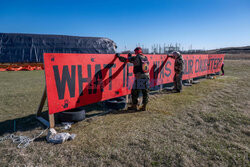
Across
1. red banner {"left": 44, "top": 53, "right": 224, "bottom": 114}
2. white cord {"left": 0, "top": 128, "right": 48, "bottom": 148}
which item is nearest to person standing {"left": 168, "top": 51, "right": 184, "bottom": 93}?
red banner {"left": 44, "top": 53, "right": 224, "bottom": 114}

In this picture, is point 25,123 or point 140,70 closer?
point 25,123

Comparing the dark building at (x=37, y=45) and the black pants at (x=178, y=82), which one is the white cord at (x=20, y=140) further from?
the dark building at (x=37, y=45)

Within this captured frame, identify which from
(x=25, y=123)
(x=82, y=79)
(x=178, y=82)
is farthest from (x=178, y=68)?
(x=25, y=123)

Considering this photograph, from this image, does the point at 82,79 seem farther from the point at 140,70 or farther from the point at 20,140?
the point at 20,140

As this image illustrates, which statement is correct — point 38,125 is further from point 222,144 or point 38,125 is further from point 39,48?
point 39,48

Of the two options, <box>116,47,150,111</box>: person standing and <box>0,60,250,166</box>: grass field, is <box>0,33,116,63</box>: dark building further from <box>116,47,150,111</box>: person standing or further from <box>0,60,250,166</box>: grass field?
<box>116,47,150,111</box>: person standing

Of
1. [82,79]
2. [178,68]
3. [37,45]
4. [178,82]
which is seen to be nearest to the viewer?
[82,79]

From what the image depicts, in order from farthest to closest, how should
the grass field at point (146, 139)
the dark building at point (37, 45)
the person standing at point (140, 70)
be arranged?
the dark building at point (37, 45) → the person standing at point (140, 70) → the grass field at point (146, 139)

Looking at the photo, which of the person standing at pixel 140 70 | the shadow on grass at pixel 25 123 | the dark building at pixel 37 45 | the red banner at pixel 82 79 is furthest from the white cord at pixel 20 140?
the dark building at pixel 37 45

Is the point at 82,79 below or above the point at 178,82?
above

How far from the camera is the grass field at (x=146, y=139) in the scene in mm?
2838

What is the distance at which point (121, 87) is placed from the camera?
6.02 meters

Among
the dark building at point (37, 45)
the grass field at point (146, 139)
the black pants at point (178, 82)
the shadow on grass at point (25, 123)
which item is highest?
the dark building at point (37, 45)

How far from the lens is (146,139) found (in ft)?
11.7
